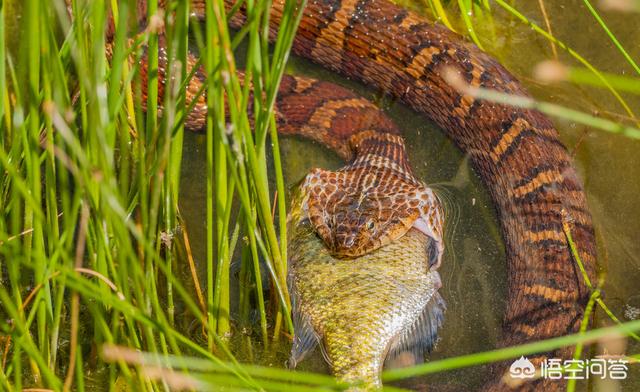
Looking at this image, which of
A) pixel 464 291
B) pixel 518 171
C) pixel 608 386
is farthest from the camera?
pixel 518 171

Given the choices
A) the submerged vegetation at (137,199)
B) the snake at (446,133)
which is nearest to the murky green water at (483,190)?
the snake at (446,133)

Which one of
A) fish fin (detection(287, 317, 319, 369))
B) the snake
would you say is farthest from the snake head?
fish fin (detection(287, 317, 319, 369))

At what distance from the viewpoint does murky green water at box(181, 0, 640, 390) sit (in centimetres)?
521

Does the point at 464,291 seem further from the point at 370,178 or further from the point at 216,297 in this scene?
the point at 216,297

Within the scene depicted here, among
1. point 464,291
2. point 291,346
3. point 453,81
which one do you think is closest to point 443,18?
point 453,81

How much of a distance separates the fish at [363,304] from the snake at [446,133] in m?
0.11

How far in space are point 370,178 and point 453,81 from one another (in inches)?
40.8

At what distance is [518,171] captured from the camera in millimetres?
5711

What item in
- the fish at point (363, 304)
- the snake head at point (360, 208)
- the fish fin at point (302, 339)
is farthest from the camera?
the snake head at point (360, 208)

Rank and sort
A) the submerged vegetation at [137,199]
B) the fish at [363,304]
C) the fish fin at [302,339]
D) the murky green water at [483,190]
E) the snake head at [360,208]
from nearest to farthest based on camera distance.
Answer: the submerged vegetation at [137,199]
the fish at [363,304]
the fish fin at [302,339]
the snake head at [360,208]
the murky green water at [483,190]

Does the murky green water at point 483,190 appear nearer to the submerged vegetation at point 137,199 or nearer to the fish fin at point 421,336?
the fish fin at point 421,336

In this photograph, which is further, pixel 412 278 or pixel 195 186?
pixel 195 186

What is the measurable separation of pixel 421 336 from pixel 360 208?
847 millimetres

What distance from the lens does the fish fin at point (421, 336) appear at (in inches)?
188
